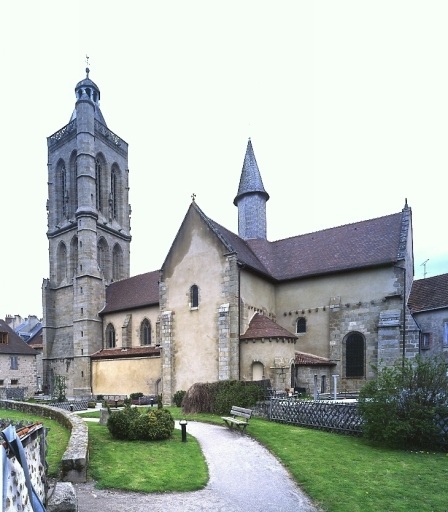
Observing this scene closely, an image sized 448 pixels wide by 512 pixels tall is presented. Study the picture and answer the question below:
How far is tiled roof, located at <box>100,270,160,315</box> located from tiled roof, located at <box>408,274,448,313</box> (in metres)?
20.3

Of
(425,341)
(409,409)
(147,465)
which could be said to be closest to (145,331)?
(425,341)

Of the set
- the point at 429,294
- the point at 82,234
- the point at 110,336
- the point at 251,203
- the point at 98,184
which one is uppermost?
the point at 98,184

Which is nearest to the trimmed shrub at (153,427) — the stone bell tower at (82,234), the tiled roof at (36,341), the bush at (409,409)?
the bush at (409,409)

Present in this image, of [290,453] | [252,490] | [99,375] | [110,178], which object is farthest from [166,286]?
[110,178]

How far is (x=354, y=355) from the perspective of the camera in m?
24.0

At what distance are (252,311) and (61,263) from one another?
27128 millimetres

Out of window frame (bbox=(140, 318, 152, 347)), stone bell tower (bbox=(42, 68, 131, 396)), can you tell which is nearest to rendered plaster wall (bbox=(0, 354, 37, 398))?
stone bell tower (bbox=(42, 68, 131, 396))

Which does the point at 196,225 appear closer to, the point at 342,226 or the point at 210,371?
the point at 210,371

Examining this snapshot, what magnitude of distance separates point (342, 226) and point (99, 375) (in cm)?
2474

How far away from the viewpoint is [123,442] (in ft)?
38.4

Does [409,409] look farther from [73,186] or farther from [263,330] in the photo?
[73,186]

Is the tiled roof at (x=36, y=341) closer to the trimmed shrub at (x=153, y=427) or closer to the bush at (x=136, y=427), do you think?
the bush at (x=136, y=427)

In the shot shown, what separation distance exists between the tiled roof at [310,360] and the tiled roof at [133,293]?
13.9 m

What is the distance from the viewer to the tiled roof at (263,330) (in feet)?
72.6
